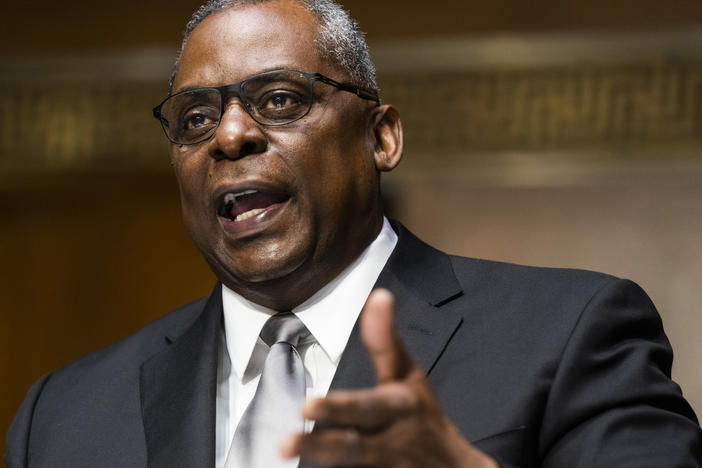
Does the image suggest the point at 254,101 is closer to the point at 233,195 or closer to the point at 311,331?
the point at 233,195

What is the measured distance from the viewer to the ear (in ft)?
5.63

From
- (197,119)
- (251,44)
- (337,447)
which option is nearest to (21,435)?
(197,119)

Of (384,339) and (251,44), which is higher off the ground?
(251,44)

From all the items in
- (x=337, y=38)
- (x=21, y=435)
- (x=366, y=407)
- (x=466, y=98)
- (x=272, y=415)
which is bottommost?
(x=21, y=435)

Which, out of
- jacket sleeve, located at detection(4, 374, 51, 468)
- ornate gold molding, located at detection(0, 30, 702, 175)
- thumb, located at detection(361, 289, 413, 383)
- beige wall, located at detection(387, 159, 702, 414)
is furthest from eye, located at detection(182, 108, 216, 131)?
ornate gold molding, located at detection(0, 30, 702, 175)

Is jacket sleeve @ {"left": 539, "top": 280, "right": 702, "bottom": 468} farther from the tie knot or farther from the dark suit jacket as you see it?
the tie knot

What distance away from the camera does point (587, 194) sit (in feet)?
11.0

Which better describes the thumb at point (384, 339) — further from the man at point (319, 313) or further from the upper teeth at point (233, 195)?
the upper teeth at point (233, 195)

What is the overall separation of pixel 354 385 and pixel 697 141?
88.6 inches

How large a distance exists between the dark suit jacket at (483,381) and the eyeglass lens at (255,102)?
0.92 ft

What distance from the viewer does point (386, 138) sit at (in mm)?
1740

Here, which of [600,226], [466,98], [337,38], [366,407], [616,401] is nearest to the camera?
[366,407]

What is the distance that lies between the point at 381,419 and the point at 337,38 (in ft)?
2.73

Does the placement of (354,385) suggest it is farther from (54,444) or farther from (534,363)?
(54,444)
